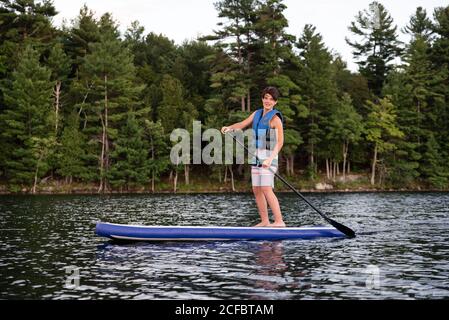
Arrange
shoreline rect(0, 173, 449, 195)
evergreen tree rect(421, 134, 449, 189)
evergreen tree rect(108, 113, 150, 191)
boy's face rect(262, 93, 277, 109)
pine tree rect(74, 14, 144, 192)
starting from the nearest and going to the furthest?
boy's face rect(262, 93, 277, 109) → shoreline rect(0, 173, 449, 195) → evergreen tree rect(108, 113, 150, 191) → pine tree rect(74, 14, 144, 192) → evergreen tree rect(421, 134, 449, 189)

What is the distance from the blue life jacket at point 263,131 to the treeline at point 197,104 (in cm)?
4362

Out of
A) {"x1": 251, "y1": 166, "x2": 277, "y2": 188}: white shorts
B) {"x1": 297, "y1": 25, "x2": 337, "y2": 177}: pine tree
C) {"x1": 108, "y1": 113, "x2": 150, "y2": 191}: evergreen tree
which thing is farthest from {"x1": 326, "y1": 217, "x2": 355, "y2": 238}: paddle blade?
{"x1": 297, "y1": 25, "x2": 337, "y2": 177}: pine tree

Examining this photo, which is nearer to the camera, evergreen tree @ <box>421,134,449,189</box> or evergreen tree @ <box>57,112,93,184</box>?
evergreen tree @ <box>57,112,93,184</box>

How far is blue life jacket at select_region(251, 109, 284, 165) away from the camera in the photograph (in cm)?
1412

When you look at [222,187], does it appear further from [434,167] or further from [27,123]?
[434,167]

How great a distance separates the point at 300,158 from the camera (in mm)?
72062

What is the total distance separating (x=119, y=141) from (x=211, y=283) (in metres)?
50.5

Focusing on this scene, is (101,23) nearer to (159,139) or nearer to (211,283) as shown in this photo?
(159,139)

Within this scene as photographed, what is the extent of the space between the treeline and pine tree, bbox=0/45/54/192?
0.14 metres

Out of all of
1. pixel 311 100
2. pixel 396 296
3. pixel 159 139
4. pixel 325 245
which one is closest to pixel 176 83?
pixel 159 139

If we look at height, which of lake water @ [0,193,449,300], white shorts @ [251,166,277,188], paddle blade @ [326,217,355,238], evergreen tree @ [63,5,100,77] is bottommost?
lake water @ [0,193,449,300]

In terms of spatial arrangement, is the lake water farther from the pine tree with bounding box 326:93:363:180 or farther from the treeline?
the pine tree with bounding box 326:93:363:180

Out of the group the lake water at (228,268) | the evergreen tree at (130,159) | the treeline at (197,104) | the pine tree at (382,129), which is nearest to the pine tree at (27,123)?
the treeline at (197,104)

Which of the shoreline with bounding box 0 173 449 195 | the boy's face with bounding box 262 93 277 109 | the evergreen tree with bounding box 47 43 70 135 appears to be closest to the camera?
the boy's face with bounding box 262 93 277 109
